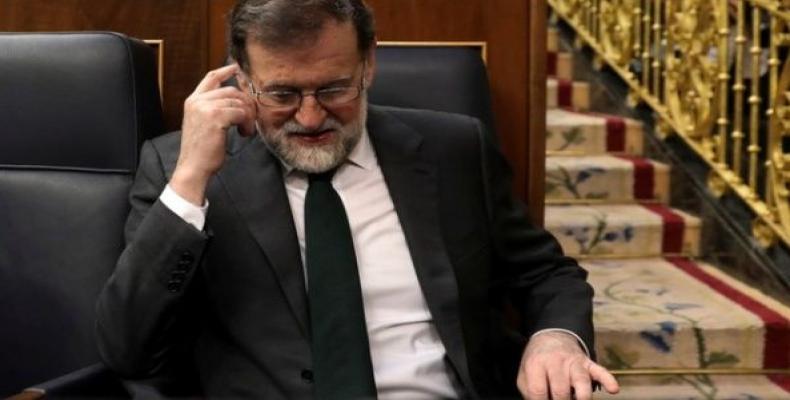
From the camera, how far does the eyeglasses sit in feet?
5.00

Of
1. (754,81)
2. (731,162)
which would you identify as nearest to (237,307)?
(754,81)

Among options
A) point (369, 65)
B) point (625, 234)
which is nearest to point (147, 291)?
point (369, 65)

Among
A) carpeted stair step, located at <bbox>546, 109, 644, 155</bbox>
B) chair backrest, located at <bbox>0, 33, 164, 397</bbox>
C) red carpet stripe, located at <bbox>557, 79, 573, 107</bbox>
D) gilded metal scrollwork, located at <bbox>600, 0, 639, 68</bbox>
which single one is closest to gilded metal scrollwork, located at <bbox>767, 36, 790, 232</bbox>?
carpeted stair step, located at <bbox>546, 109, 644, 155</bbox>

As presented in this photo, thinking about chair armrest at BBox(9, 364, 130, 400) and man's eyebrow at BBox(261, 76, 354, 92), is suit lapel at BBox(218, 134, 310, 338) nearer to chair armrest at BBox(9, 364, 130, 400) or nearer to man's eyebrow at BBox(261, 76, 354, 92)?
man's eyebrow at BBox(261, 76, 354, 92)

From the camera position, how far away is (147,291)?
Answer: 1.45 meters

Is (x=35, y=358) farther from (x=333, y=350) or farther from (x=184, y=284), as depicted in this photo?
(x=333, y=350)

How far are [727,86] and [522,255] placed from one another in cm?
189

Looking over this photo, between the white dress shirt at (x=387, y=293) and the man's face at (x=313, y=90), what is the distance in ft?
0.22

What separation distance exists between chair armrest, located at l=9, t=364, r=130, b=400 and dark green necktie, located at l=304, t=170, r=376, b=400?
31cm

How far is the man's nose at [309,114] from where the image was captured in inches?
60.3

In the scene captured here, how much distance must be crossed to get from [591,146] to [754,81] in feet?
3.17

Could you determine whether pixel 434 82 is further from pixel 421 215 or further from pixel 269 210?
pixel 269 210

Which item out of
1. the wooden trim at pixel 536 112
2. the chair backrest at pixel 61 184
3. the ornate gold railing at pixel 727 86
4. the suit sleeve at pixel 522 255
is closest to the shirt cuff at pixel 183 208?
the chair backrest at pixel 61 184

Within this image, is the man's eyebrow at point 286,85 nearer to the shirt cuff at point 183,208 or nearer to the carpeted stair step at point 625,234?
the shirt cuff at point 183,208
